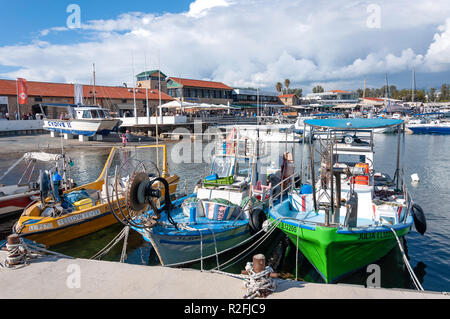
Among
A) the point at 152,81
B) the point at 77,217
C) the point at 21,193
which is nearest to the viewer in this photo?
the point at 77,217

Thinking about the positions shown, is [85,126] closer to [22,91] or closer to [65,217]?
[22,91]

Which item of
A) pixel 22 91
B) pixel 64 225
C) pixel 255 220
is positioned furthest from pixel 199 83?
pixel 255 220

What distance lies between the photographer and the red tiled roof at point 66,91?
4384 cm

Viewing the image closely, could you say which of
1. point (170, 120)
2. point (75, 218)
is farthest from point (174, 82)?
point (75, 218)

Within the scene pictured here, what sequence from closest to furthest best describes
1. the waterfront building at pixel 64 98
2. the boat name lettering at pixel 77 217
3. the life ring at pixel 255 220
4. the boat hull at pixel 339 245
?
the boat hull at pixel 339 245 < the life ring at pixel 255 220 < the boat name lettering at pixel 77 217 < the waterfront building at pixel 64 98

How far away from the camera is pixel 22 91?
39.5m

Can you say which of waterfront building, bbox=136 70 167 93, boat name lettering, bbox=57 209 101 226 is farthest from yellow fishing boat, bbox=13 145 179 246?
waterfront building, bbox=136 70 167 93

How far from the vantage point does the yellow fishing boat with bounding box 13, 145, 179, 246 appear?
439 inches

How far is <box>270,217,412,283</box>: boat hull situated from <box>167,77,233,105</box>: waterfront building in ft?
169

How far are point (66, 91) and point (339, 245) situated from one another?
4902 cm

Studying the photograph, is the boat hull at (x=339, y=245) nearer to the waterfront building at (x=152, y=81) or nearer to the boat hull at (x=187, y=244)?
the boat hull at (x=187, y=244)

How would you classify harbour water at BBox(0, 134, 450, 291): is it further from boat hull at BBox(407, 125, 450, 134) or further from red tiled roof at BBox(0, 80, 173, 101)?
boat hull at BBox(407, 125, 450, 134)

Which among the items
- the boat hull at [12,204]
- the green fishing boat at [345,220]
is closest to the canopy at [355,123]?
the green fishing boat at [345,220]
